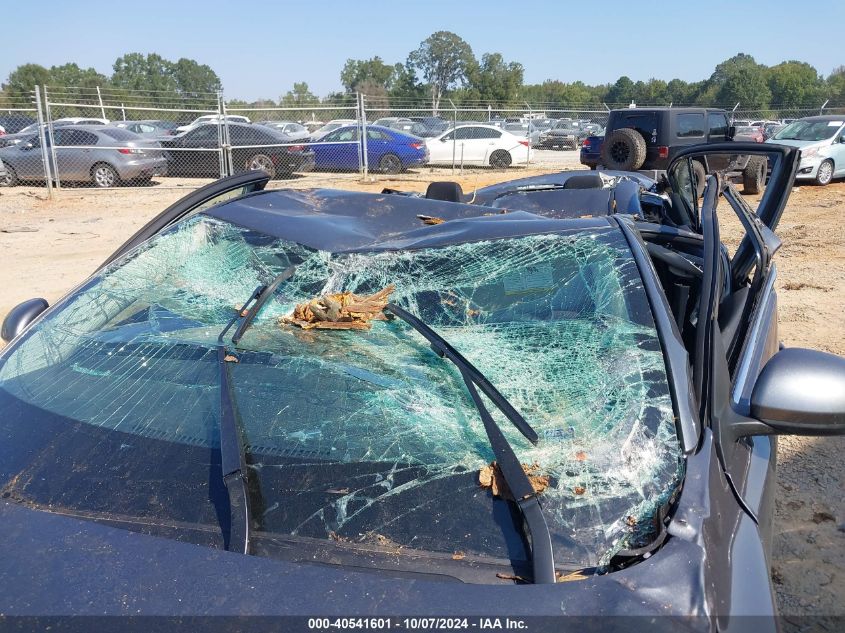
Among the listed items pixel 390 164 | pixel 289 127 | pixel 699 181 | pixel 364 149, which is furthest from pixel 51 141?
pixel 699 181

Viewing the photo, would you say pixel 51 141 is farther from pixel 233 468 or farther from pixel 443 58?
pixel 443 58

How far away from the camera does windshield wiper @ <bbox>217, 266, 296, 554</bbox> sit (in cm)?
137

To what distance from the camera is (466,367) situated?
1745 mm

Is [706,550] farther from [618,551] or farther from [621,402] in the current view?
[621,402]

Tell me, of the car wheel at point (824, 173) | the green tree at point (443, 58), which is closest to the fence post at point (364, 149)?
the car wheel at point (824, 173)

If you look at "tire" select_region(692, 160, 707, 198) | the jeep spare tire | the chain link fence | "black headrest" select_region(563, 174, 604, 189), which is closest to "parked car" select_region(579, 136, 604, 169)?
the chain link fence

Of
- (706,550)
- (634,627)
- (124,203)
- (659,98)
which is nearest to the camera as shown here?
(634,627)

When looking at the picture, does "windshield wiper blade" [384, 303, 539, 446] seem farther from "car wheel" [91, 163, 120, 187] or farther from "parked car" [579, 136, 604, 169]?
"parked car" [579, 136, 604, 169]

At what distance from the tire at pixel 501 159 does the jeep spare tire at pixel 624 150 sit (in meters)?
6.63

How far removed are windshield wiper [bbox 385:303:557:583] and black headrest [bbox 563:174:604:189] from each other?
400 centimetres

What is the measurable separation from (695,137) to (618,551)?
14408 millimetres

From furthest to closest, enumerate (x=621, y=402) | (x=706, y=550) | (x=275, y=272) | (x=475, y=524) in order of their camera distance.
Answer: (x=275, y=272), (x=621, y=402), (x=475, y=524), (x=706, y=550)

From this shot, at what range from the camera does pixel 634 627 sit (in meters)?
1.11

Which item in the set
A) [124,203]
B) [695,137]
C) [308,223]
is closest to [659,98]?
[695,137]
